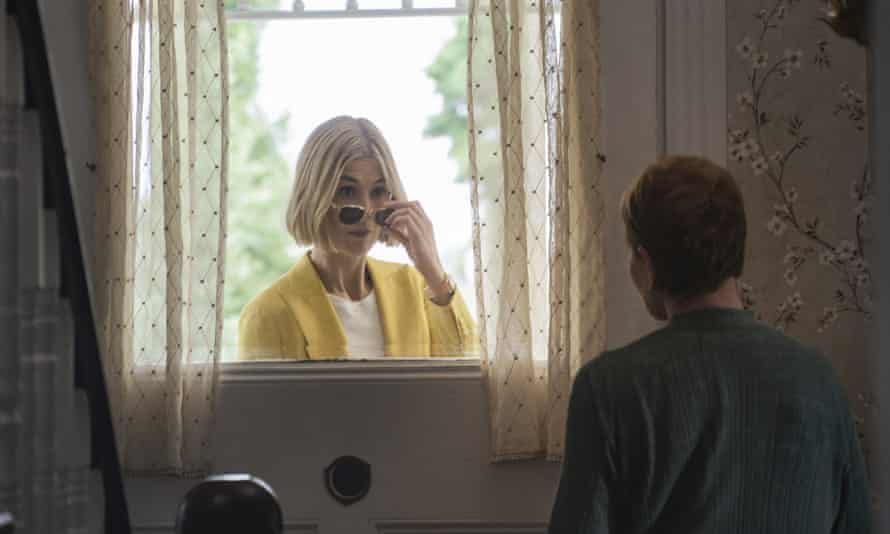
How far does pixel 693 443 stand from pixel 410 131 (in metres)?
1.58

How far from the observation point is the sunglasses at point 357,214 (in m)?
3.00

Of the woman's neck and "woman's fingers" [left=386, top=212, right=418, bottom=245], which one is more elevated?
"woman's fingers" [left=386, top=212, right=418, bottom=245]

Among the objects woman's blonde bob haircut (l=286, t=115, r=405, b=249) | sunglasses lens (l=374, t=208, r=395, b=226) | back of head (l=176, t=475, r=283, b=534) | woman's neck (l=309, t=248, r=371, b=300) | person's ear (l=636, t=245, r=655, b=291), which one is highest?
woman's blonde bob haircut (l=286, t=115, r=405, b=249)

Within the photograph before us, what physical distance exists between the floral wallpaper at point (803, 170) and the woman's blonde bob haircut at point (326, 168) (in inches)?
32.4

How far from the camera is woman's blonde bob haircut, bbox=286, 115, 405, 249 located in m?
2.99

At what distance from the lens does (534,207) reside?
113 inches

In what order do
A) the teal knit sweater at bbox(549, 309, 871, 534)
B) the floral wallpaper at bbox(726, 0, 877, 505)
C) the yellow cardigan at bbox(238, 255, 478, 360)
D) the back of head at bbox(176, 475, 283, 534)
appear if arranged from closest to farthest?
the back of head at bbox(176, 475, 283, 534)
the teal knit sweater at bbox(549, 309, 871, 534)
the floral wallpaper at bbox(726, 0, 877, 505)
the yellow cardigan at bbox(238, 255, 478, 360)

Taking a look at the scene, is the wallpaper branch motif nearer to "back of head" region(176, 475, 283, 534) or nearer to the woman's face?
the woman's face

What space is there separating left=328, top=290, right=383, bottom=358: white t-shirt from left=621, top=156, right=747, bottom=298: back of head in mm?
1398

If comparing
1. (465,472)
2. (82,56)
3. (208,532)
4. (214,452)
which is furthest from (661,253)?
(82,56)

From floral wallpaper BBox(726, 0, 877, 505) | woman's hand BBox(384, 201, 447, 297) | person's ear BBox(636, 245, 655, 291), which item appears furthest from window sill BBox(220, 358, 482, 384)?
person's ear BBox(636, 245, 655, 291)

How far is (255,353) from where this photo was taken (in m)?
2.97

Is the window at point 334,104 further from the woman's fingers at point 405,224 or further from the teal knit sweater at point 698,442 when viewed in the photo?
the teal knit sweater at point 698,442

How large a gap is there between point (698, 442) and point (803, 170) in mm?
1428
